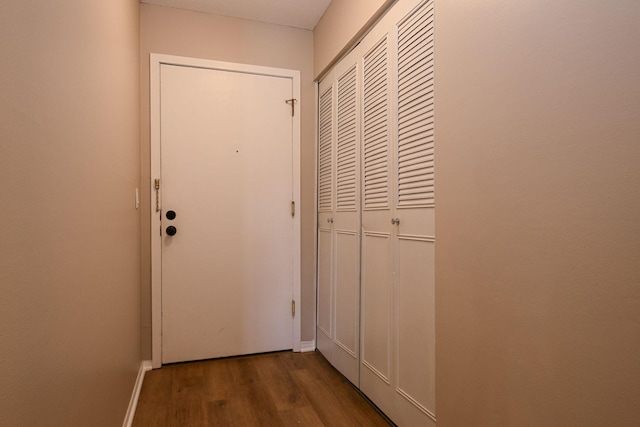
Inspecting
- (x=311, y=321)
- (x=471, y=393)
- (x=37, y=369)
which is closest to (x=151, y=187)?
(x=311, y=321)

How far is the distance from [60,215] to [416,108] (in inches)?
54.6

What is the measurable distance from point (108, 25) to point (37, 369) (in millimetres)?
1362

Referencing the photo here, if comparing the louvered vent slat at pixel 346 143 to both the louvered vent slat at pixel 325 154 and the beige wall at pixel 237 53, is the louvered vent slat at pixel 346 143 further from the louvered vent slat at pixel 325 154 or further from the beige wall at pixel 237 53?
the beige wall at pixel 237 53

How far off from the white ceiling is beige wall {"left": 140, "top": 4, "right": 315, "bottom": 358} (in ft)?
0.17

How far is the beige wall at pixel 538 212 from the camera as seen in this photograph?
2.75 feet

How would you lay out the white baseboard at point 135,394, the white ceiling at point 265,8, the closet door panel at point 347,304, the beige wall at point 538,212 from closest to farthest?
the beige wall at point 538,212 < the white baseboard at point 135,394 < the closet door panel at point 347,304 < the white ceiling at point 265,8

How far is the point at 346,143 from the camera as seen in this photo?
239 centimetres

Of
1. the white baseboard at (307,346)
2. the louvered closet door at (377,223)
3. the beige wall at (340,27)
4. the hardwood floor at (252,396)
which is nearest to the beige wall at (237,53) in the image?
the white baseboard at (307,346)

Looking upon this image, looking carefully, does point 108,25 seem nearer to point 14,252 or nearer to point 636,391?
point 14,252

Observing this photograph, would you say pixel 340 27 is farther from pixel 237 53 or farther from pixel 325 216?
pixel 325 216

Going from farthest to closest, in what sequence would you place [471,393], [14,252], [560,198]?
[471,393]
[560,198]
[14,252]

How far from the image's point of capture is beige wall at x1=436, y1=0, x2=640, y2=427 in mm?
838

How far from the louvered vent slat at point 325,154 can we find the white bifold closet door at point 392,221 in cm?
11

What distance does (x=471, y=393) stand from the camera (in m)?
1.29
